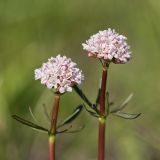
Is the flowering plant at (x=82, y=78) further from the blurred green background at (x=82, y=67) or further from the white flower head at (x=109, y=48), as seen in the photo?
the blurred green background at (x=82, y=67)

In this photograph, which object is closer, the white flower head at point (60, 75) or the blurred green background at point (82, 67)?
the white flower head at point (60, 75)

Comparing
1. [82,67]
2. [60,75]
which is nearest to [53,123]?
[60,75]

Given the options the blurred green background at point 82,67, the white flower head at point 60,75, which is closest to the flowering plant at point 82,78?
the white flower head at point 60,75

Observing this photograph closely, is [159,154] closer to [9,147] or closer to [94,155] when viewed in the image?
[94,155]

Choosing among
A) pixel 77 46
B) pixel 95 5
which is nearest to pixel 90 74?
pixel 77 46

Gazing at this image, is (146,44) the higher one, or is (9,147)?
(146,44)

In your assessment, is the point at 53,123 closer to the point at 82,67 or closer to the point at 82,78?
the point at 82,78
